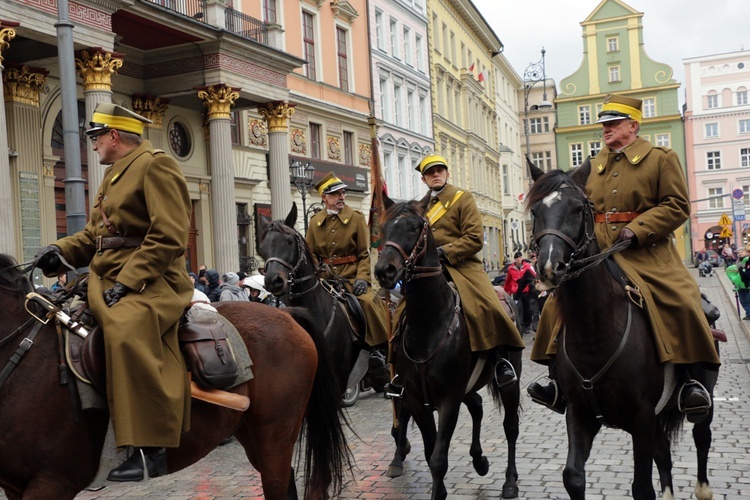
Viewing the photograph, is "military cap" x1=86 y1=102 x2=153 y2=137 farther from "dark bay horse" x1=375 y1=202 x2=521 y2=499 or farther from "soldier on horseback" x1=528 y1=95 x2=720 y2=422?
"soldier on horseback" x1=528 y1=95 x2=720 y2=422

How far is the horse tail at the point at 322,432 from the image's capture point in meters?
5.93

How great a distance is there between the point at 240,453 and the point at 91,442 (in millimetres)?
4810

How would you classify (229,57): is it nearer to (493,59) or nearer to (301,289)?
(301,289)

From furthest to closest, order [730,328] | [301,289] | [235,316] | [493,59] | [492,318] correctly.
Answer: [493,59] < [730,328] < [301,289] < [492,318] < [235,316]

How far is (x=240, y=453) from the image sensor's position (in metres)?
9.26

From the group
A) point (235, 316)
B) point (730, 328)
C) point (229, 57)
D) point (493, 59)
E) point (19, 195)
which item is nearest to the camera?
point (235, 316)

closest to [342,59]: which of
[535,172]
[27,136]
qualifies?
[27,136]

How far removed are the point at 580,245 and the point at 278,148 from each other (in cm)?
2111

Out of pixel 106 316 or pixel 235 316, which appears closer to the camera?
pixel 106 316

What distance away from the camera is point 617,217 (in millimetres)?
5984

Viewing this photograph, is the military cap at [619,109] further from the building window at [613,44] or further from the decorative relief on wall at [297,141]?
the building window at [613,44]

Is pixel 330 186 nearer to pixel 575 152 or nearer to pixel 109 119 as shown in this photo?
pixel 109 119

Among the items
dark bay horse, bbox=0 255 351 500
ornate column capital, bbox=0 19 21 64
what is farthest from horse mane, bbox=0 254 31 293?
ornate column capital, bbox=0 19 21 64

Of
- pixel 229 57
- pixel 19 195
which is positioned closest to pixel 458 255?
pixel 19 195
